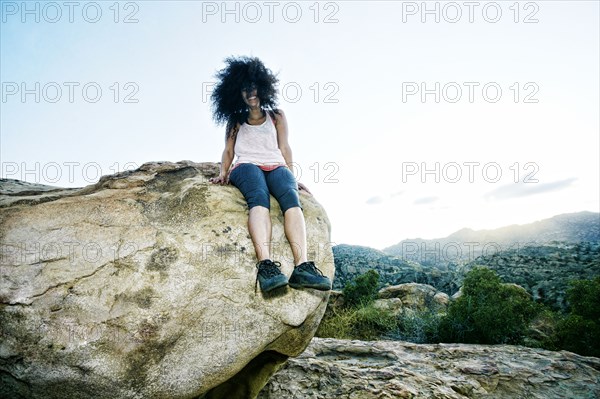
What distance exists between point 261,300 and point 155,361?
2.82 feet

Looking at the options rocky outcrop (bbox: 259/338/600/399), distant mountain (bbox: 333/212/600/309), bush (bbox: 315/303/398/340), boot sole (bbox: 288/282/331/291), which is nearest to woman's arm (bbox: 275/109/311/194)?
boot sole (bbox: 288/282/331/291)

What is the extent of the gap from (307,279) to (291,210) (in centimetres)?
65

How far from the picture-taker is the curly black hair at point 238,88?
13.2ft

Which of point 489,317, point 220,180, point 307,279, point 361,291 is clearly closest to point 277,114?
point 220,180

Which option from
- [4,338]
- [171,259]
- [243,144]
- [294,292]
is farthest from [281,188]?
[4,338]

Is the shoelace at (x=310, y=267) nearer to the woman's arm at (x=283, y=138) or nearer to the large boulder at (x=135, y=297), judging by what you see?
the large boulder at (x=135, y=297)

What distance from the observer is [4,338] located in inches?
95.9

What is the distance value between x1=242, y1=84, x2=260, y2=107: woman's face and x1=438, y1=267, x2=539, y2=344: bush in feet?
19.7

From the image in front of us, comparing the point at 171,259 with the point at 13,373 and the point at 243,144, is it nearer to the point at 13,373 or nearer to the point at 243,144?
the point at 13,373

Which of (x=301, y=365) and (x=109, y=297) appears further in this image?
(x=301, y=365)

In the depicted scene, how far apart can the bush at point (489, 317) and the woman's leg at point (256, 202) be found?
5.74 meters

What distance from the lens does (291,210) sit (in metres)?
3.28

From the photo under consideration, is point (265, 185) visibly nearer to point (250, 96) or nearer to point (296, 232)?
point (296, 232)

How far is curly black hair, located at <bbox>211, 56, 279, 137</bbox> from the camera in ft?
13.2
